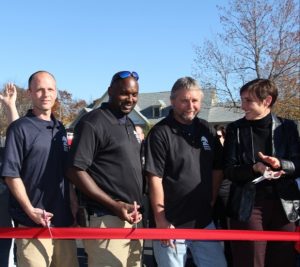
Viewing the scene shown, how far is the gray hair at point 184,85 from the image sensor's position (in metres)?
3.55

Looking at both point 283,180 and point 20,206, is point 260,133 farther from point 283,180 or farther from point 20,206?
point 20,206

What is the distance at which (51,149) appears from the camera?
3.39 metres

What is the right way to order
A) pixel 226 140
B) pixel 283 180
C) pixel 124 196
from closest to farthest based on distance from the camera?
pixel 124 196 < pixel 283 180 < pixel 226 140

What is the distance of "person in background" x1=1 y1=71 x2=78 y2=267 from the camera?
3207 millimetres

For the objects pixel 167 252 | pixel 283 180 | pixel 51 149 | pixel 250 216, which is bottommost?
pixel 167 252

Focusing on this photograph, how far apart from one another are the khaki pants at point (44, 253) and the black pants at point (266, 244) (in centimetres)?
133

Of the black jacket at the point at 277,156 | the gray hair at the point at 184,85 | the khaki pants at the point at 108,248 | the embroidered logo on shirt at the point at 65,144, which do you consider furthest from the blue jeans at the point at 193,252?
the gray hair at the point at 184,85

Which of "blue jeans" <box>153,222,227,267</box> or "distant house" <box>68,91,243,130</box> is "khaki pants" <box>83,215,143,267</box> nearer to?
"blue jeans" <box>153,222,227,267</box>

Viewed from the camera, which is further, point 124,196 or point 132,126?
point 132,126

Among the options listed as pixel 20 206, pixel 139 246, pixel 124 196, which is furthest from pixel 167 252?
Result: pixel 20 206

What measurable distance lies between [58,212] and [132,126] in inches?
34.1

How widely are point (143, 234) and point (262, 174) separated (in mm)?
991

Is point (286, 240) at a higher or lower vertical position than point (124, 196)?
lower

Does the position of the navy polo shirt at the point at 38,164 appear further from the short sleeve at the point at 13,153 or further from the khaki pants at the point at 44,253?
the khaki pants at the point at 44,253
